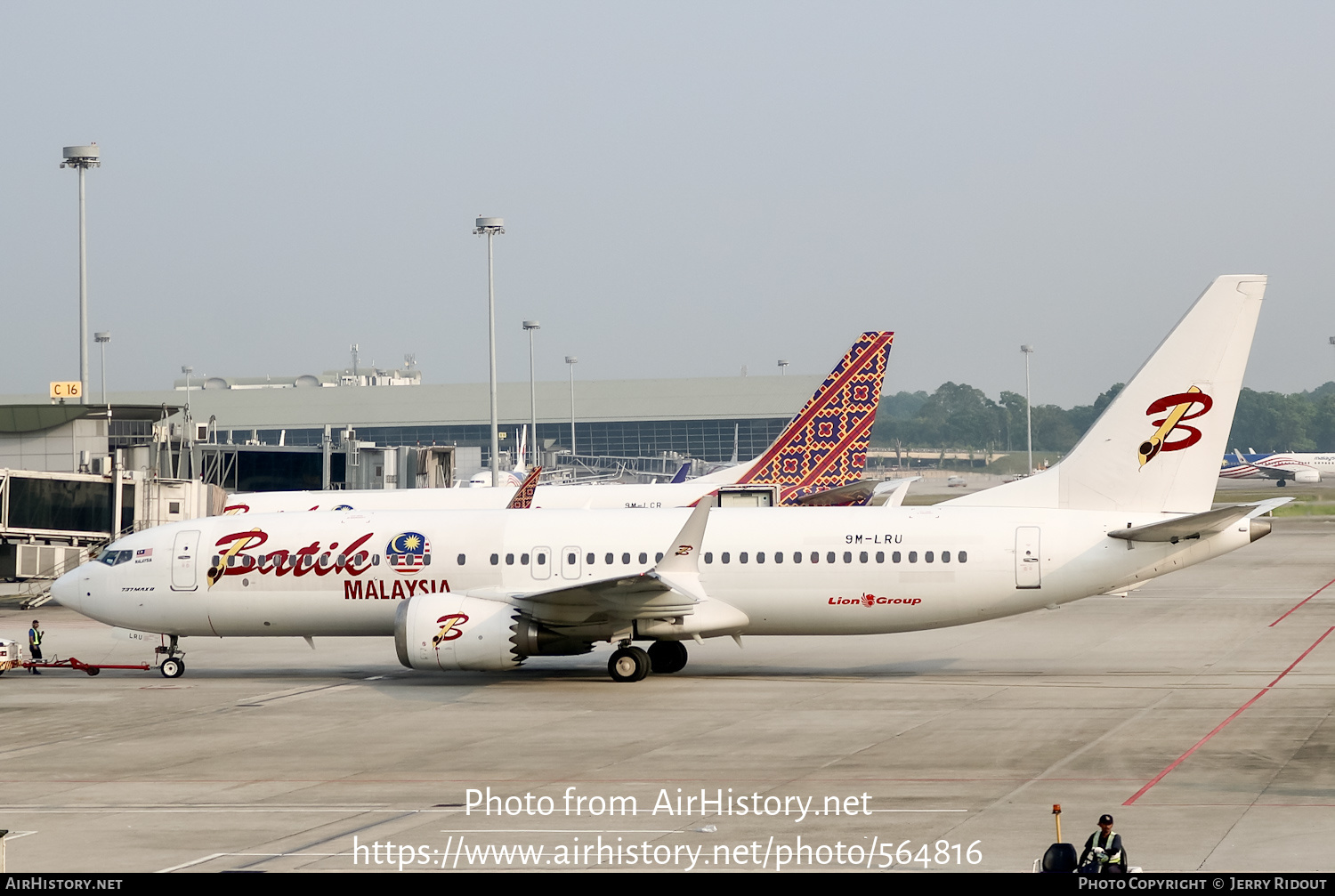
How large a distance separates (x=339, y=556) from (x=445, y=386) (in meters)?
135

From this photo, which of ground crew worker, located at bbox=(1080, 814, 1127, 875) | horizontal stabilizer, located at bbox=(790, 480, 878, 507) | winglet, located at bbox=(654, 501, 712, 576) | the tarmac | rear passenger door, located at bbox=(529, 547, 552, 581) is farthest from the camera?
horizontal stabilizer, located at bbox=(790, 480, 878, 507)

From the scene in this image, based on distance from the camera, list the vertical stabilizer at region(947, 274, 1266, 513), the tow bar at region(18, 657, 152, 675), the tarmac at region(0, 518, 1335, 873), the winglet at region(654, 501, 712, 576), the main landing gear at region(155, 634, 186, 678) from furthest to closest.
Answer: the tow bar at region(18, 657, 152, 675) → the main landing gear at region(155, 634, 186, 678) → the vertical stabilizer at region(947, 274, 1266, 513) → the winglet at region(654, 501, 712, 576) → the tarmac at region(0, 518, 1335, 873)

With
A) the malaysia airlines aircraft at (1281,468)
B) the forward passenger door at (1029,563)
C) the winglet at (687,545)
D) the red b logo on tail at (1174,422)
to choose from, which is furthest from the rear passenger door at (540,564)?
the malaysia airlines aircraft at (1281,468)

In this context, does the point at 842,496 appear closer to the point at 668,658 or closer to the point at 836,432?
the point at 836,432

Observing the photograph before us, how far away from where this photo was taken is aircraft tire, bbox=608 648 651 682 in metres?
27.1

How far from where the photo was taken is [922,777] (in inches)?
687

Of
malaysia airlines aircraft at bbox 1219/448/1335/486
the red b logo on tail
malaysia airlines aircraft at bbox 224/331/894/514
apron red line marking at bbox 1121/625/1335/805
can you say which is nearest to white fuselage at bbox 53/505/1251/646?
the red b logo on tail

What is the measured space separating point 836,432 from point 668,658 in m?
21.7

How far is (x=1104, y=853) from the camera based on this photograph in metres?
9.99

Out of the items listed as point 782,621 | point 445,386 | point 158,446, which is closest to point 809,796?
point 782,621

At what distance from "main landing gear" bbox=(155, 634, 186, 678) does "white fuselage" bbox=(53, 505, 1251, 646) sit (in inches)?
25.8

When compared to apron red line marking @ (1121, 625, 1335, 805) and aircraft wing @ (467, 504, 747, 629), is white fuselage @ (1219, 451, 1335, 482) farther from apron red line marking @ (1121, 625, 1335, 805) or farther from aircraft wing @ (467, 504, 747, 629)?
aircraft wing @ (467, 504, 747, 629)

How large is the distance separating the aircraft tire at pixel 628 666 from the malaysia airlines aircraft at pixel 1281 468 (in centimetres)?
10758

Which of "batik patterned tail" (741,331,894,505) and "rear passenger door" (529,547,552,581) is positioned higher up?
"batik patterned tail" (741,331,894,505)
